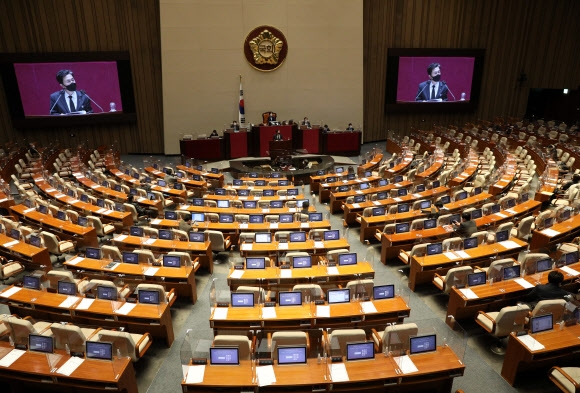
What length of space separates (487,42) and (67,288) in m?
24.7

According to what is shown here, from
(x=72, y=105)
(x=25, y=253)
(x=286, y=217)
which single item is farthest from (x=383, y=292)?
(x=72, y=105)

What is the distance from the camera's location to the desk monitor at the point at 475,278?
6.90 m

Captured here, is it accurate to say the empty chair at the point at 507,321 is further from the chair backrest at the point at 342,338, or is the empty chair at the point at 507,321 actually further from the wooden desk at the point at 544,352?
the chair backrest at the point at 342,338

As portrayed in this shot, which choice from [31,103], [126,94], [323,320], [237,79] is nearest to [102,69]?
[126,94]

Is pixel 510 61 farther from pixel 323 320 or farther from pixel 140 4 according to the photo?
pixel 323 320

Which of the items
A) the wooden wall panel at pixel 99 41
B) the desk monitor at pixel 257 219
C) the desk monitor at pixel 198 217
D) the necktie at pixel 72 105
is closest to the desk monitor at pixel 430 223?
the desk monitor at pixel 257 219

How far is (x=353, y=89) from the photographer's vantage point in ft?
71.9

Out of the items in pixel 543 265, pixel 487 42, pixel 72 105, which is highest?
pixel 487 42

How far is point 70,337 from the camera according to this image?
554 cm

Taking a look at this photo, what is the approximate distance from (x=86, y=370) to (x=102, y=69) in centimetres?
1772

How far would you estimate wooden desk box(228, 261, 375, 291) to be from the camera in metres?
7.28

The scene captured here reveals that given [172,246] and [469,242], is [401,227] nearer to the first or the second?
[469,242]

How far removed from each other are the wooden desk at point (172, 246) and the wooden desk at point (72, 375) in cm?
355

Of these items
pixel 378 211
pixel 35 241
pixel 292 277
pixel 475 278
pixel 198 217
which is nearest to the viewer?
pixel 475 278
